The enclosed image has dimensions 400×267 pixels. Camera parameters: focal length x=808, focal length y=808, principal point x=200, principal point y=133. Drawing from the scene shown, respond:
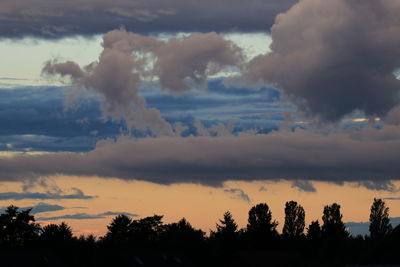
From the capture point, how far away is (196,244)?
141250 millimetres

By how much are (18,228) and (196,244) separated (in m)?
38.9

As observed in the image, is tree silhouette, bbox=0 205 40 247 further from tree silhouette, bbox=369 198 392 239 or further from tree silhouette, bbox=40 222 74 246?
tree silhouette, bbox=369 198 392 239

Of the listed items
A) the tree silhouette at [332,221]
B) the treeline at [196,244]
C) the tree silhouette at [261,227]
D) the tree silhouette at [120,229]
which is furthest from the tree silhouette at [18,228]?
the tree silhouette at [332,221]

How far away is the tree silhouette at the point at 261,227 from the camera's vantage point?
590 feet

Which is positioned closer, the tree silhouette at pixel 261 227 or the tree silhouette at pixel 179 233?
the tree silhouette at pixel 179 233

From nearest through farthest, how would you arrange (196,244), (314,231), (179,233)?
(196,244) < (179,233) < (314,231)

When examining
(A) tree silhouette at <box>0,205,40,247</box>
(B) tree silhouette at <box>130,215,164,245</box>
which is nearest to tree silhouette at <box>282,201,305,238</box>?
(B) tree silhouette at <box>130,215,164,245</box>

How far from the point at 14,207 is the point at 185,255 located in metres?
43.5

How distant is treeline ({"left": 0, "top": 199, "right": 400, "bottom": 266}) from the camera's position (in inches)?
4176

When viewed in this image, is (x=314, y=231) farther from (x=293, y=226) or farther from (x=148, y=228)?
(x=148, y=228)

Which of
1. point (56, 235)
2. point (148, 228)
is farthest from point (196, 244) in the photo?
point (148, 228)

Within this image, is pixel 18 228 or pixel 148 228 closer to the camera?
pixel 18 228

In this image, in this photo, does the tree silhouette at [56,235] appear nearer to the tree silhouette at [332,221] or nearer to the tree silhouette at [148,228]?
the tree silhouette at [148,228]

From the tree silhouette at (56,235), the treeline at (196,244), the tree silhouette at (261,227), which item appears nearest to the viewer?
the treeline at (196,244)
